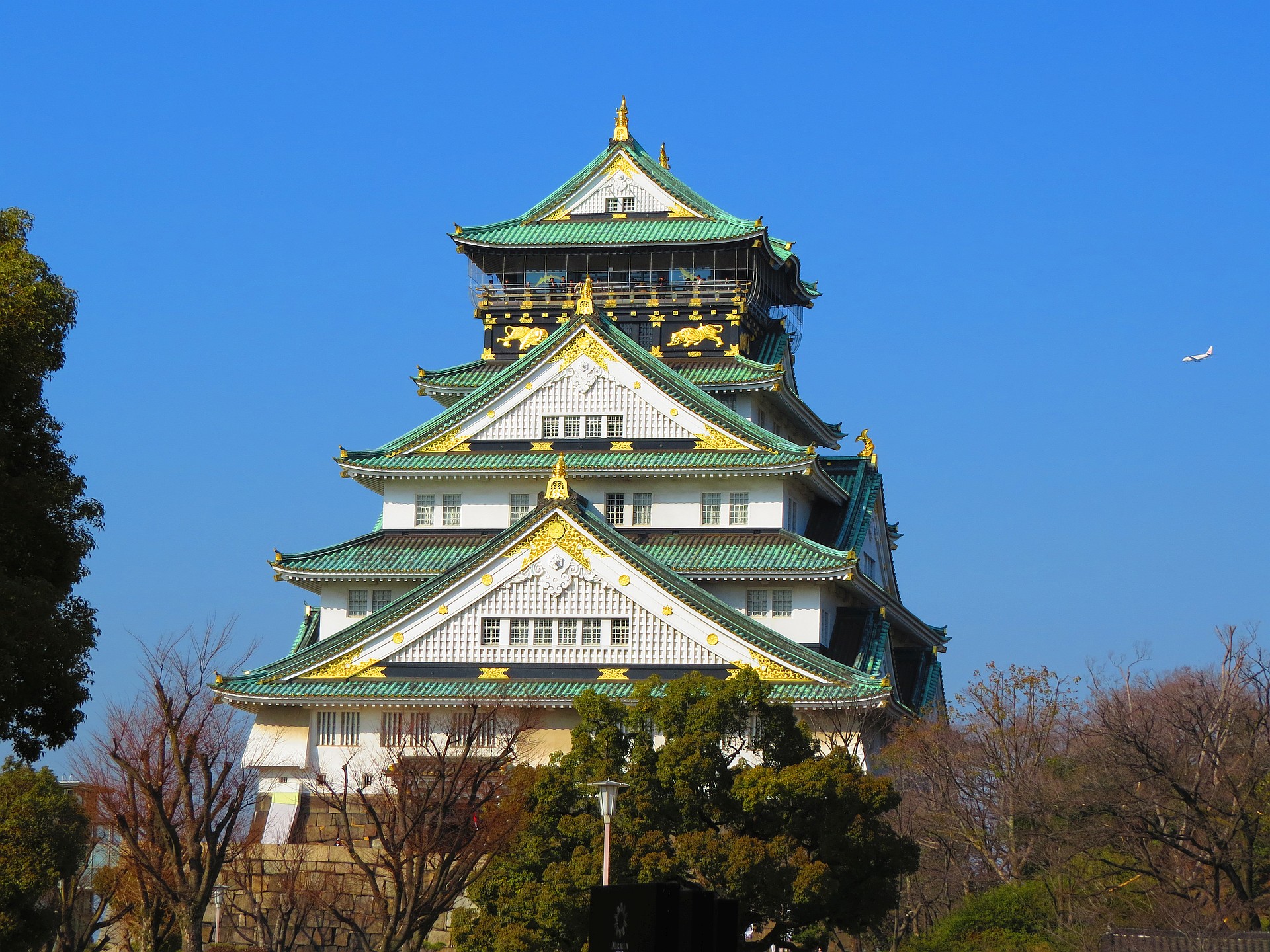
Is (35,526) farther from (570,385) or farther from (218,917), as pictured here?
(570,385)

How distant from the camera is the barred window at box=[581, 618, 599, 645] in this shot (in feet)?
156

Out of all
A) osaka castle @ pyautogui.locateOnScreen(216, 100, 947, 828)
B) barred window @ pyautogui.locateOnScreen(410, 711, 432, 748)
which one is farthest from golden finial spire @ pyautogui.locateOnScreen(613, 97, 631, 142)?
barred window @ pyautogui.locateOnScreen(410, 711, 432, 748)

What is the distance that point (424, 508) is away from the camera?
2101 inches

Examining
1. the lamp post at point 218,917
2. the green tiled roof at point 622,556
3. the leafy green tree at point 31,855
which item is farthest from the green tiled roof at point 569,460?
the leafy green tree at point 31,855

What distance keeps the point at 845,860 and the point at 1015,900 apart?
8.11 meters

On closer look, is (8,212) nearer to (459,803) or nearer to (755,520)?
(459,803)

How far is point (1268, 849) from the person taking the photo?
121 feet

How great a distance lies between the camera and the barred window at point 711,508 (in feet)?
171

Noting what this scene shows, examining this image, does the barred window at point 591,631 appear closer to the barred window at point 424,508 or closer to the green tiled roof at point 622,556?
the green tiled roof at point 622,556

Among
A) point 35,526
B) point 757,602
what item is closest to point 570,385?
point 757,602

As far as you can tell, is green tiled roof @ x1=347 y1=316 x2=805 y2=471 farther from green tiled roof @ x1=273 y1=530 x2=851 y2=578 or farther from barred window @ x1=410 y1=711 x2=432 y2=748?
barred window @ x1=410 y1=711 x2=432 y2=748

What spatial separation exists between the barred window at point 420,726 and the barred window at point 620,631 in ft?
17.1

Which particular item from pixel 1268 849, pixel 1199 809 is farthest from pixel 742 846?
pixel 1268 849

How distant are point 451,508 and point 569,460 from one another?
12.8 feet
